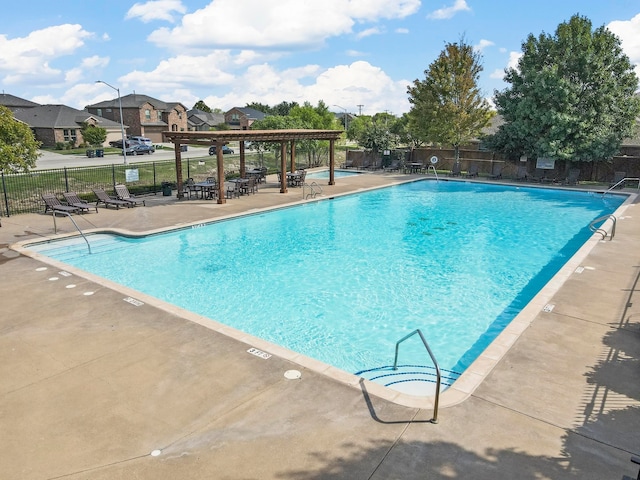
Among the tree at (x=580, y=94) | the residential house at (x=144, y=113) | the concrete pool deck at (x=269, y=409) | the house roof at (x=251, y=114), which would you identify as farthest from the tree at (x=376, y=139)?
the house roof at (x=251, y=114)

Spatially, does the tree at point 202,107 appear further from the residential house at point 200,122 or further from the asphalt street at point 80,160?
the asphalt street at point 80,160

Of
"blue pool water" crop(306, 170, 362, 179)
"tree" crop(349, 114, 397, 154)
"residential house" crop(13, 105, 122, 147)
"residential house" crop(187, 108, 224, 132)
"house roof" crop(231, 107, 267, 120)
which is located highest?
"house roof" crop(231, 107, 267, 120)

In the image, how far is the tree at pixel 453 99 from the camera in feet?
118

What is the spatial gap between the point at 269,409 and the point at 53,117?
7077 cm

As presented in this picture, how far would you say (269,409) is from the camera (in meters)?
6.27

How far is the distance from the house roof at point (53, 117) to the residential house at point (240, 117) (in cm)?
3865

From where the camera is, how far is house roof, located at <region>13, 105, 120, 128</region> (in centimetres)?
6262

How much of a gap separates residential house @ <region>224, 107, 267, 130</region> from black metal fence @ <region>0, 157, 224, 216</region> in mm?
69968

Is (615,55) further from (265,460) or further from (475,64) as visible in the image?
(265,460)

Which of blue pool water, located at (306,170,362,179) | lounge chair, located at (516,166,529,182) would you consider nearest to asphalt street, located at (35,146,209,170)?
blue pool water, located at (306,170,362,179)

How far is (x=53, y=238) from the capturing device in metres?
15.6

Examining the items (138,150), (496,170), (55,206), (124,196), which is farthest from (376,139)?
(138,150)

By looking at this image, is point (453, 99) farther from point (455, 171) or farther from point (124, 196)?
point (124, 196)

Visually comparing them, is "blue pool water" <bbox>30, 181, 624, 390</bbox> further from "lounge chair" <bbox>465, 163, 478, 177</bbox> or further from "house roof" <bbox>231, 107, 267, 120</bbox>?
"house roof" <bbox>231, 107, 267, 120</bbox>
